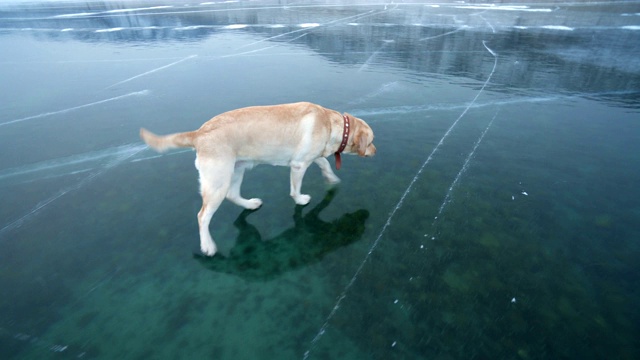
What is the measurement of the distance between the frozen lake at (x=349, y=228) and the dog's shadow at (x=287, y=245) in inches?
1.0

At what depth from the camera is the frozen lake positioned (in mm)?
2975

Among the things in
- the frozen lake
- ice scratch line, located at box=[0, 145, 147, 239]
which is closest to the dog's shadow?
the frozen lake

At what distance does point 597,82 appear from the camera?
28.5 feet

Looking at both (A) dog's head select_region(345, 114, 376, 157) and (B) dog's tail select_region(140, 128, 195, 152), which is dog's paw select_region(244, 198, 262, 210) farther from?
(A) dog's head select_region(345, 114, 376, 157)

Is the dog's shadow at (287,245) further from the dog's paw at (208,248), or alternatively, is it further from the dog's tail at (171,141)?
the dog's tail at (171,141)

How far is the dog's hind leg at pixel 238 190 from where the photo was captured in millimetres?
4359

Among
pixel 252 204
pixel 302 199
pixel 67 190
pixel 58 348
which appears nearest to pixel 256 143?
pixel 252 204

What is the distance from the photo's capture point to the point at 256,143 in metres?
4.10

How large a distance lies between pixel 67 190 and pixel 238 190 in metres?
2.94

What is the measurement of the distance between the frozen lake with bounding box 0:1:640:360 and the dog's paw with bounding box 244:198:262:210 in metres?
0.10

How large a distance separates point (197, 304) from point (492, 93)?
8.52 meters

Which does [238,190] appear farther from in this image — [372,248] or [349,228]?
[372,248]

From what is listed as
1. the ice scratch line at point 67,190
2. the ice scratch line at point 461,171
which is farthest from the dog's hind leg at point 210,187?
the ice scratch line at point 461,171

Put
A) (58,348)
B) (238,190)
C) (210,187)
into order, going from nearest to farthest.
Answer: (58,348) < (210,187) < (238,190)
